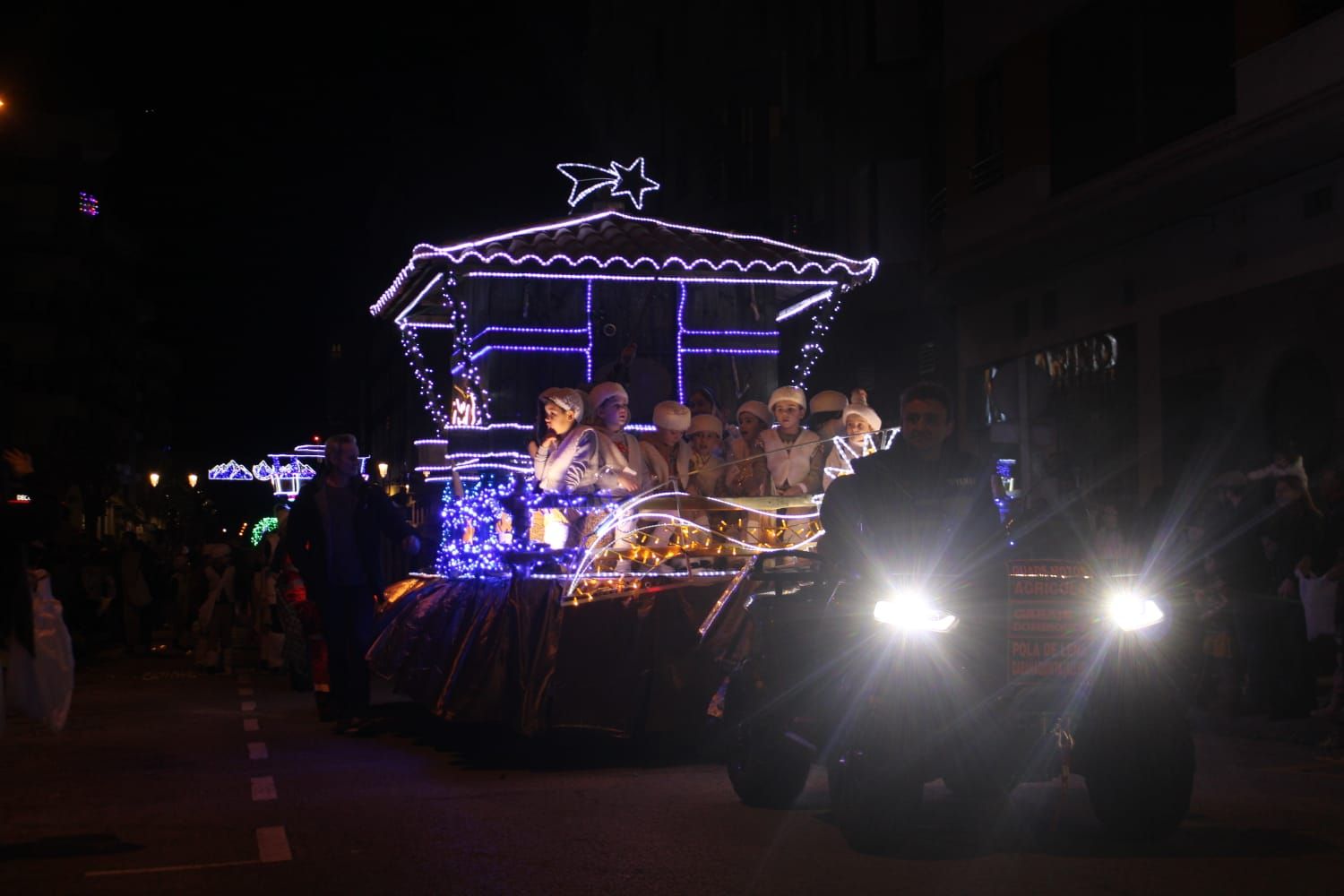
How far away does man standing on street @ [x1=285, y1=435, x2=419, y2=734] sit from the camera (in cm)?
1366

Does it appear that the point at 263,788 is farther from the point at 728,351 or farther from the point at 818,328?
the point at 818,328

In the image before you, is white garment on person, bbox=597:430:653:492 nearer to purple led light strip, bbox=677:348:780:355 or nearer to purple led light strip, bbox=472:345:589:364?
purple led light strip, bbox=472:345:589:364

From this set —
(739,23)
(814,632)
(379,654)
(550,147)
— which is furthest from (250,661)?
(550,147)

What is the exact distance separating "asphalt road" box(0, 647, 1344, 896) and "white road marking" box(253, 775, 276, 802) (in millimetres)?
20

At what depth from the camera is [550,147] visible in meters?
54.7

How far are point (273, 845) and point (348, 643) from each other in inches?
220

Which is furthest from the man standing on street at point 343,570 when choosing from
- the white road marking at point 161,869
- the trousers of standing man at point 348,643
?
the white road marking at point 161,869

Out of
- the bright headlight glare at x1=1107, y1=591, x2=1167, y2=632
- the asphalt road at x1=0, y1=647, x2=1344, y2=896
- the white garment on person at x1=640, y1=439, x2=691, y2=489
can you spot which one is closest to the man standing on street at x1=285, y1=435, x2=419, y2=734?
the asphalt road at x1=0, y1=647, x2=1344, y2=896

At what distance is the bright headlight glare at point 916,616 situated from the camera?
7.83 metres

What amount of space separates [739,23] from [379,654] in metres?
29.7

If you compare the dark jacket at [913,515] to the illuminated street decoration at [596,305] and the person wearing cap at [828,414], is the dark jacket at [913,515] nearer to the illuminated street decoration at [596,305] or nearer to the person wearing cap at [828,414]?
the person wearing cap at [828,414]

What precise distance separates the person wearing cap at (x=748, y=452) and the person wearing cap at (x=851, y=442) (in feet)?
1.69

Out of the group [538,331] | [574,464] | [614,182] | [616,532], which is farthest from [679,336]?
[616,532]

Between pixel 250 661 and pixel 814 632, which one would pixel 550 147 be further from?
pixel 814 632
